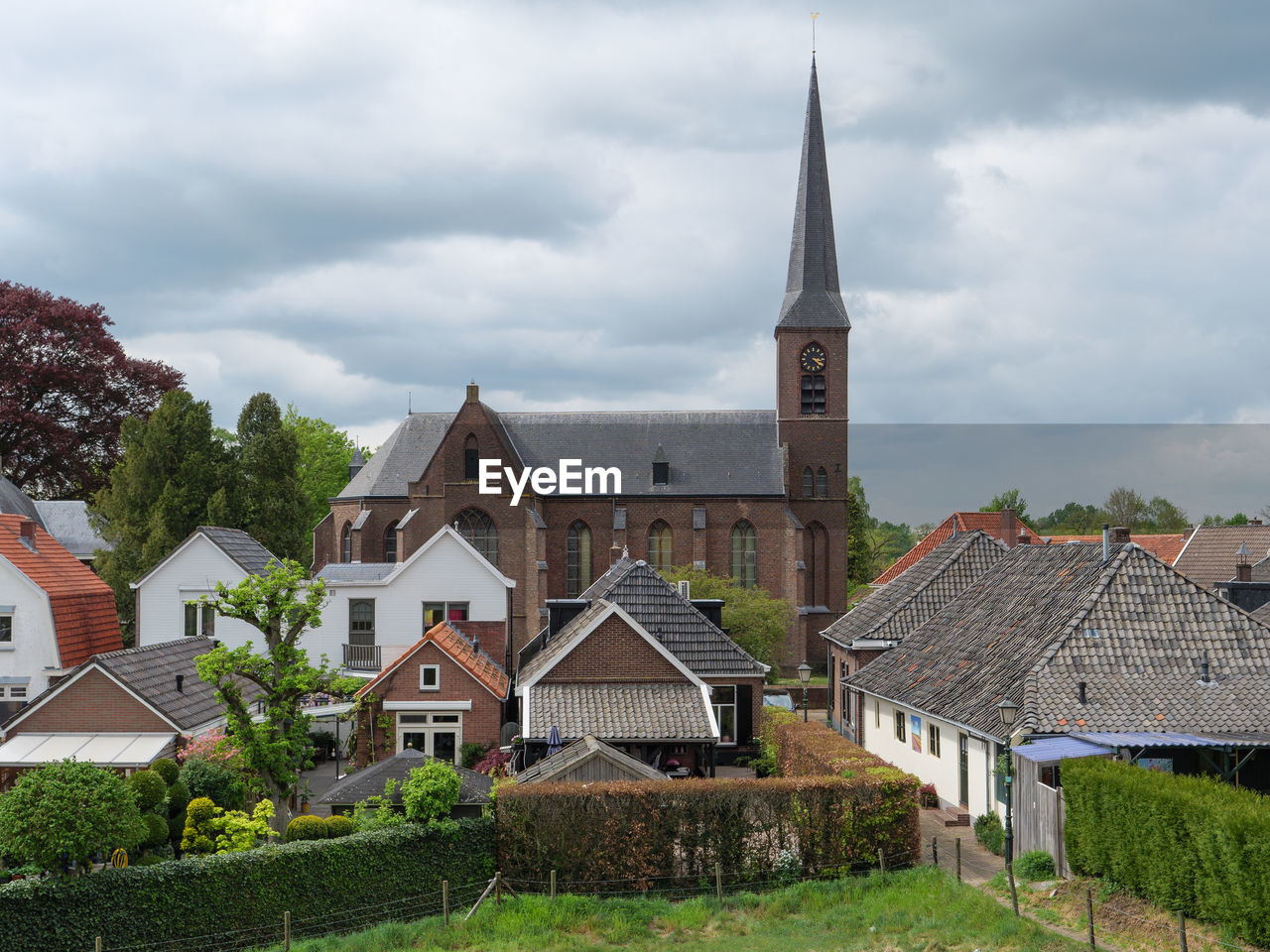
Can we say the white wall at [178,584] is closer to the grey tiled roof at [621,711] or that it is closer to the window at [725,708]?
the grey tiled roof at [621,711]

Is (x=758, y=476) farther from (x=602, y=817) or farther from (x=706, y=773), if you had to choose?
(x=602, y=817)

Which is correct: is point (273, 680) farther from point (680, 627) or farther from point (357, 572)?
point (357, 572)

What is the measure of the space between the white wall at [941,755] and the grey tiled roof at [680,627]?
11.9ft

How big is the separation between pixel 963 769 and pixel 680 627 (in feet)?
28.5

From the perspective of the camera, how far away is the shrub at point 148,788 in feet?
63.7

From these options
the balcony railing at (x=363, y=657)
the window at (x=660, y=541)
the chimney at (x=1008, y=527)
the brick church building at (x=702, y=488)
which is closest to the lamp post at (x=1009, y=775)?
the chimney at (x=1008, y=527)

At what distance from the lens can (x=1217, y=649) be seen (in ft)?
67.5

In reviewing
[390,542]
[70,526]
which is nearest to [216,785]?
[390,542]

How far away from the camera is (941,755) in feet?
76.4

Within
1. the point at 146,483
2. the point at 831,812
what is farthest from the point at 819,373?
the point at 831,812

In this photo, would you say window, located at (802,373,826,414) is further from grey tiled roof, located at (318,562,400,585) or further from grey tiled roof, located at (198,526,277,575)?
grey tiled roof, located at (198,526,277,575)

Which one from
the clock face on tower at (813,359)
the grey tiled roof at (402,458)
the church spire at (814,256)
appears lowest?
the grey tiled roof at (402,458)

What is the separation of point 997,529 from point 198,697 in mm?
43693

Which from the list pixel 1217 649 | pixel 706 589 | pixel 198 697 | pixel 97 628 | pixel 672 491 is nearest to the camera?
pixel 1217 649
